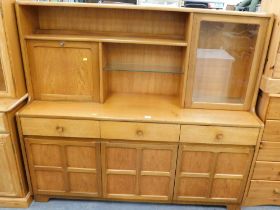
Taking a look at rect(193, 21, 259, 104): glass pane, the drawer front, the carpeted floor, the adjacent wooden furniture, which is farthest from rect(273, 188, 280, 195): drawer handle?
the adjacent wooden furniture

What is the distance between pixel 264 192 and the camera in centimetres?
168

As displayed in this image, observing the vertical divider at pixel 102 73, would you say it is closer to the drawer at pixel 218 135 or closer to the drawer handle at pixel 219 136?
the drawer at pixel 218 135

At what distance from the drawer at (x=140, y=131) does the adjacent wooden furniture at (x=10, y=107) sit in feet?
1.96

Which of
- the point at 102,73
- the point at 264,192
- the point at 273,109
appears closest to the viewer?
the point at 273,109

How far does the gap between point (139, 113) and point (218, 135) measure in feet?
1.74

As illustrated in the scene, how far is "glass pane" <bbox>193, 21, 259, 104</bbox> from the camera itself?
149cm

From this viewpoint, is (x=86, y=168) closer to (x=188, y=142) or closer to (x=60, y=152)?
(x=60, y=152)

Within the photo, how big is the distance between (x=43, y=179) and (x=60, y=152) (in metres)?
0.29

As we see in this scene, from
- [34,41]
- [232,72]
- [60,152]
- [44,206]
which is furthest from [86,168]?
[232,72]

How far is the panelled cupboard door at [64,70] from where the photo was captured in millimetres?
1528

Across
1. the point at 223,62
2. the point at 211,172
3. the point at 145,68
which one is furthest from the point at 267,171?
the point at 145,68

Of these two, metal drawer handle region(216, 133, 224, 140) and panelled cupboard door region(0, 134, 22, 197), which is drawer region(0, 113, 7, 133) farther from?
metal drawer handle region(216, 133, 224, 140)

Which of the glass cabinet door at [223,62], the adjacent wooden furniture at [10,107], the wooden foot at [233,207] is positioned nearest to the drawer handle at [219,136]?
the glass cabinet door at [223,62]

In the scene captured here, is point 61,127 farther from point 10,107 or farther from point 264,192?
point 264,192
